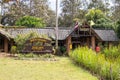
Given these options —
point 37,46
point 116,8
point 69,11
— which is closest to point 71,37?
point 37,46

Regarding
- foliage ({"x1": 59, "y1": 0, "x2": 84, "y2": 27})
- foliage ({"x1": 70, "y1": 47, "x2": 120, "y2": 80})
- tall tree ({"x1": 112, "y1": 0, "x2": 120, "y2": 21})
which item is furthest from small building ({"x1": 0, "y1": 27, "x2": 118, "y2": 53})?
foliage ({"x1": 59, "y1": 0, "x2": 84, "y2": 27})

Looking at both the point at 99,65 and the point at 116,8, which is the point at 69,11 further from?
the point at 99,65

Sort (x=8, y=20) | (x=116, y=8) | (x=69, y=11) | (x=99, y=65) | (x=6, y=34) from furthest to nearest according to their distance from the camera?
1. (x=69, y=11)
2. (x=116, y=8)
3. (x=8, y=20)
4. (x=6, y=34)
5. (x=99, y=65)

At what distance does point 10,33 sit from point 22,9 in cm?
1867

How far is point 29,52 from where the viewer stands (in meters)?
25.4

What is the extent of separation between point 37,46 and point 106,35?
33.4 feet

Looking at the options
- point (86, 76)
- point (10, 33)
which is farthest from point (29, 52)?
point (86, 76)

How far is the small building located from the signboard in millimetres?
4452

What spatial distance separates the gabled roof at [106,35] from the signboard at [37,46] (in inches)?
295

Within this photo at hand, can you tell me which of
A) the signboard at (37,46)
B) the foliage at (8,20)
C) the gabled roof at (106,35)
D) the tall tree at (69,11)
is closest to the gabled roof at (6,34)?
the signboard at (37,46)

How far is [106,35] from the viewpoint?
3269 cm

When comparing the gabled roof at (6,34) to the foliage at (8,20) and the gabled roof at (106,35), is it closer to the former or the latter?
the gabled roof at (106,35)

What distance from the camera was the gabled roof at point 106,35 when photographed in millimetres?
32031

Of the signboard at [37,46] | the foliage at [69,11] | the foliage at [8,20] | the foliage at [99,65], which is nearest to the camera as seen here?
the foliage at [99,65]
